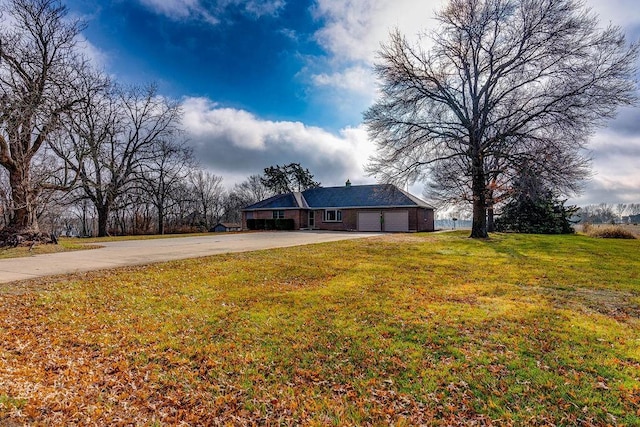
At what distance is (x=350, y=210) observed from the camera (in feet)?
95.0

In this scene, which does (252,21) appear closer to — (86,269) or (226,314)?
(86,269)

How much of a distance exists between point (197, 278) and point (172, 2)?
36.3 ft

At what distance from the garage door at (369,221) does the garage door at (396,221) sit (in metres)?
0.72

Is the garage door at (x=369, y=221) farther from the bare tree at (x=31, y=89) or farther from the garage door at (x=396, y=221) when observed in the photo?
the bare tree at (x=31, y=89)

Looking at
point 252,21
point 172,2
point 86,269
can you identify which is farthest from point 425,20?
point 86,269

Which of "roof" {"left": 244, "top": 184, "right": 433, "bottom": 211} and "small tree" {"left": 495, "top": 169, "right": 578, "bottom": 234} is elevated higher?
"roof" {"left": 244, "top": 184, "right": 433, "bottom": 211}

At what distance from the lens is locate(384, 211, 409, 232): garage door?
2666 centimetres

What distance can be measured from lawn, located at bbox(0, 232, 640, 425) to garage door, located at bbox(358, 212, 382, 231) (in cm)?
2100

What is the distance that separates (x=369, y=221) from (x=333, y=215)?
3.74m

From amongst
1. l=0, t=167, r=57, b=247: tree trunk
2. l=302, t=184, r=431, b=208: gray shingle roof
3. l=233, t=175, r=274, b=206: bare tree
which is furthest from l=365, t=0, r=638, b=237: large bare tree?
l=233, t=175, r=274, b=206: bare tree

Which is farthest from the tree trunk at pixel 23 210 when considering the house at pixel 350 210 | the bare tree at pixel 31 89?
the house at pixel 350 210

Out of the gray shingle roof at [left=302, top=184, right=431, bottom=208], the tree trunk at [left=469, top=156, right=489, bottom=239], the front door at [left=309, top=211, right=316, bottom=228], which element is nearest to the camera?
the tree trunk at [left=469, top=156, right=489, bottom=239]

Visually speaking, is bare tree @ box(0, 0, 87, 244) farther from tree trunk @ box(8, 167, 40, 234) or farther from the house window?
the house window

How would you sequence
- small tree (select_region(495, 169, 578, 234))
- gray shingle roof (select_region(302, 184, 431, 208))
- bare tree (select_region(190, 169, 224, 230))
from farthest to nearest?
bare tree (select_region(190, 169, 224, 230)) → gray shingle roof (select_region(302, 184, 431, 208)) → small tree (select_region(495, 169, 578, 234))
